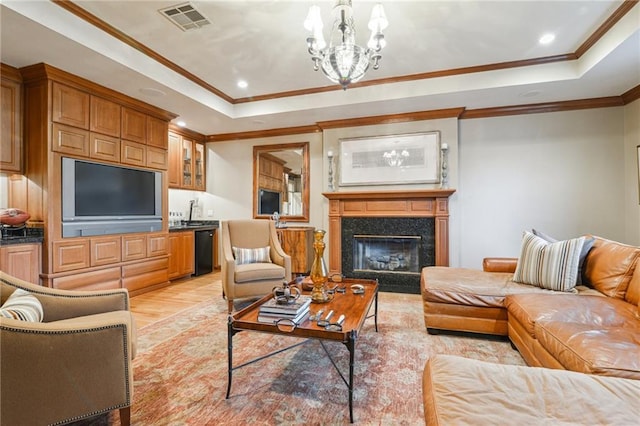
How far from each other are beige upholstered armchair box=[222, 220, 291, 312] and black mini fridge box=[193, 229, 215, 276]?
179 cm

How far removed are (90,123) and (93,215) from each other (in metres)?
1.04

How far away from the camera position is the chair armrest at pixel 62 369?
4.07 ft

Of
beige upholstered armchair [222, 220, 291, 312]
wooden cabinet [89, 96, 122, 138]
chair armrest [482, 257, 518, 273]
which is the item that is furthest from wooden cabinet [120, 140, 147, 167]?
chair armrest [482, 257, 518, 273]

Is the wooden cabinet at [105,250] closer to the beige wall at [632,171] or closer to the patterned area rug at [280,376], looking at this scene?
the patterned area rug at [280,376]

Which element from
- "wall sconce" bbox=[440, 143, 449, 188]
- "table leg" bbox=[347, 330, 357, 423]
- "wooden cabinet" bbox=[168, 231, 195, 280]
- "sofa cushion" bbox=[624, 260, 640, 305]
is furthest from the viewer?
"wooden cabinet" bbox=[168, 231, 195, 280]

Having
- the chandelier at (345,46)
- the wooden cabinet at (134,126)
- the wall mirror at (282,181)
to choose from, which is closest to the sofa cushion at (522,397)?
the chandelier at (345,46)

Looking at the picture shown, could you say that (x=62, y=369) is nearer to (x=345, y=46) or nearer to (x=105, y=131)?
(x=345, y=46)

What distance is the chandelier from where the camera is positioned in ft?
7.14

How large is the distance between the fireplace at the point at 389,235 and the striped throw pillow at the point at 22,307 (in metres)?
3.55

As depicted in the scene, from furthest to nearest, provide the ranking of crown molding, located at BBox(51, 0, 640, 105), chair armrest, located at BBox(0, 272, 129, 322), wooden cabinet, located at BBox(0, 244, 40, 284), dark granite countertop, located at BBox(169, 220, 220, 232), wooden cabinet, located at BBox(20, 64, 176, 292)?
1. dark granite countertop, located at BBox(169, 220, 220, 232)
2. wooden cabinet, located at BBox(20, 64, 176, 292)
3. wooden cabinet, located at BBox(0, 244, 40, 284)
4. crown molding, located at BBox(51, 0, 640, 105)
5. chair armrest, located at BBox(0, 272, 129, 322)

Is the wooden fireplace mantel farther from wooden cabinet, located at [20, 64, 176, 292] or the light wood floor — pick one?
wooden cabinet, located at [20, 64, 176, 292]

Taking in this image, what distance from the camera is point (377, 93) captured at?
394 centimetres

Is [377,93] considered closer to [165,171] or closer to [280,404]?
[165,171]

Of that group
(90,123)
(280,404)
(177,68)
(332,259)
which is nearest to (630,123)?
(332,259)
